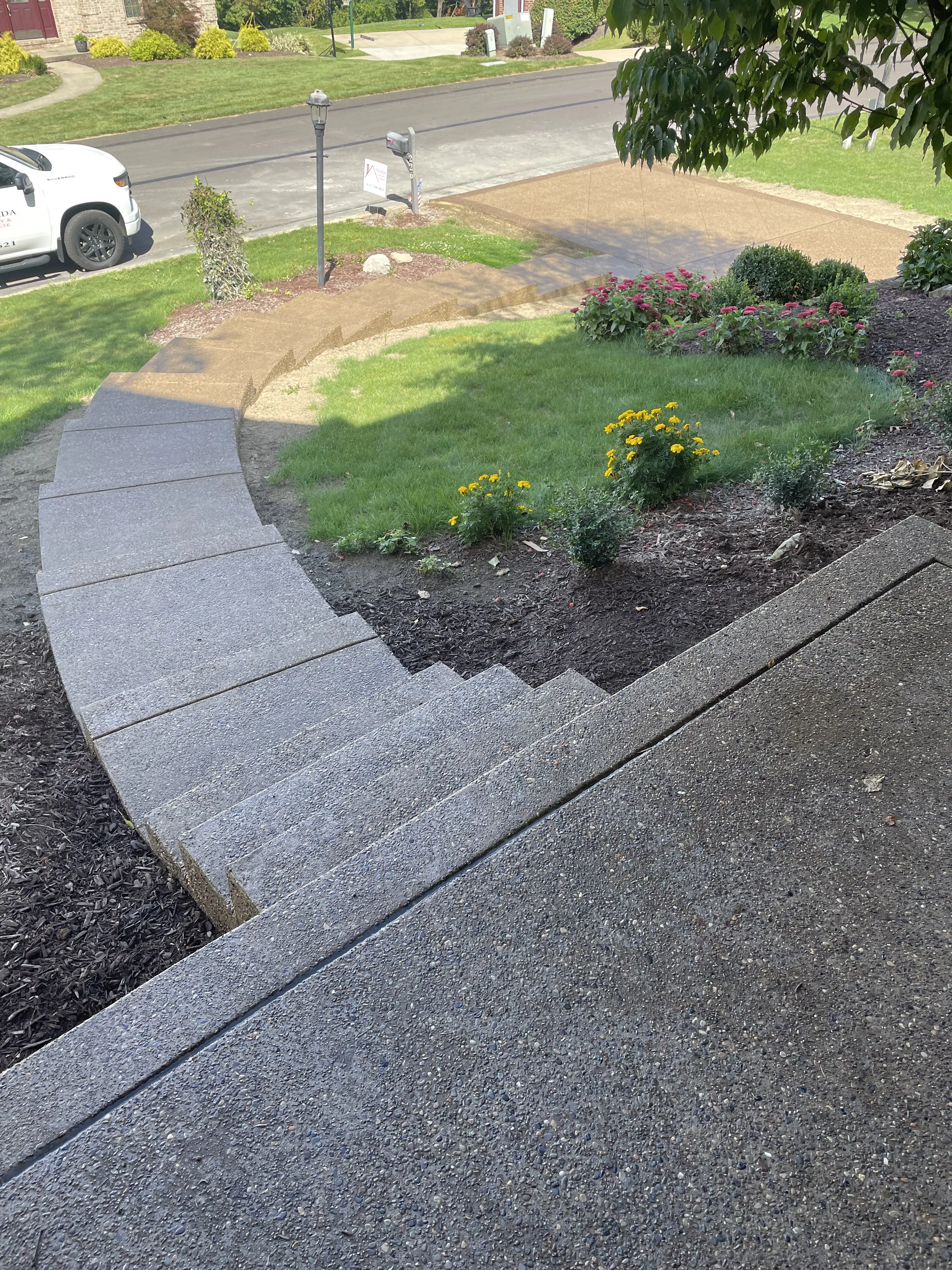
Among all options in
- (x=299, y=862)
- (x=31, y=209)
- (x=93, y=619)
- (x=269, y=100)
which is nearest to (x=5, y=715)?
(x=93, y=619)

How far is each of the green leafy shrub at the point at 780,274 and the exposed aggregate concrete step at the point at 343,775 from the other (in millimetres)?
7968

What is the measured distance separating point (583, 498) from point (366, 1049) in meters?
3.30

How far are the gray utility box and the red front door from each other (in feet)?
51.3

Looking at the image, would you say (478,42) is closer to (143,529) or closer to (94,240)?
(94,240)

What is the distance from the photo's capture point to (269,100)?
23984 mm

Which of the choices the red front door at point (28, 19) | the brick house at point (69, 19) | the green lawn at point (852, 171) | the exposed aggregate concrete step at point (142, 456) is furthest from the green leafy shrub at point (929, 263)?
the red front door at point (28, 19)

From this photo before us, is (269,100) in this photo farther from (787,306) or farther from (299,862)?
(299,862)

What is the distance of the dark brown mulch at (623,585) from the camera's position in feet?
14.0

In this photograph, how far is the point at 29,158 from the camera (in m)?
12.2

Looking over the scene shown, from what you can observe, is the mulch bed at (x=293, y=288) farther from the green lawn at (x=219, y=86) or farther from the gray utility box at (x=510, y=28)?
the gray utility box at (x=510, y=28)

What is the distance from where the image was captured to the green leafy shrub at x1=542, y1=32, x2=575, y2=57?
32500 mm

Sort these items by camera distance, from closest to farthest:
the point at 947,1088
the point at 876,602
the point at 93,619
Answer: the point at 947,1088 → the point at 876,602 → the point at 93,619

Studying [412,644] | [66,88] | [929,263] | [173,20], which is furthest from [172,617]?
[173,20]

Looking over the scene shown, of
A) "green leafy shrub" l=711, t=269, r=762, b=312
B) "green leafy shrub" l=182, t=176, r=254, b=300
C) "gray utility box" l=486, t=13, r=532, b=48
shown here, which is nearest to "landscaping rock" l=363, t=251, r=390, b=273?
"green leafy shrub" l=182, t=176, r=254, b=300
